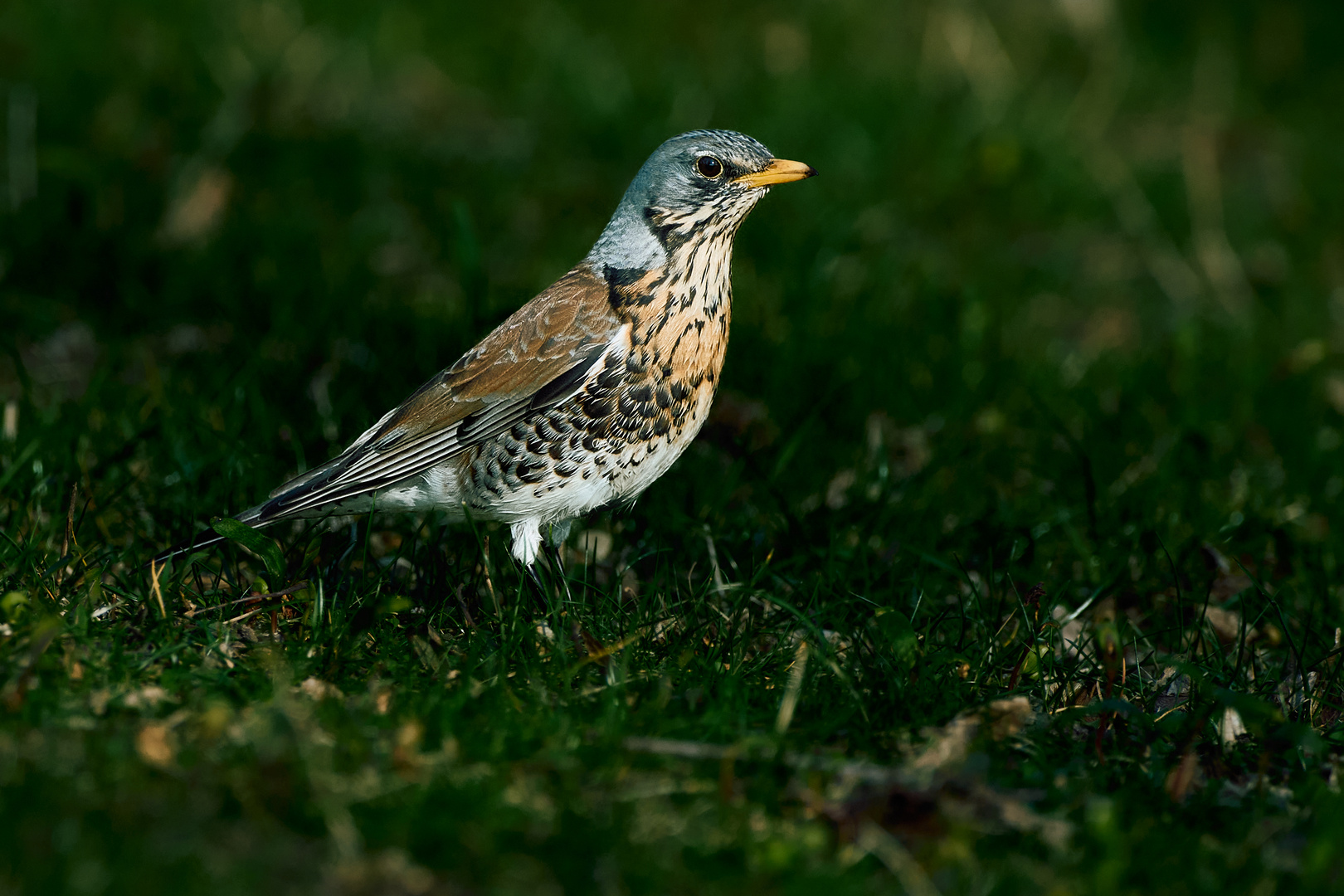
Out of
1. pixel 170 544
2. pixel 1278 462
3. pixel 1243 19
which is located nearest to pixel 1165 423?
pixel 1278 462

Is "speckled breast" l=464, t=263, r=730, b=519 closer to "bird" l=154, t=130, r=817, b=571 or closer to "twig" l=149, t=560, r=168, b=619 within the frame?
"bird" l=154, t=130, r=817, b=571

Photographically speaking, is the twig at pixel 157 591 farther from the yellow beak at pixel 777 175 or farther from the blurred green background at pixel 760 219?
the yellow beak at pixel 777 175

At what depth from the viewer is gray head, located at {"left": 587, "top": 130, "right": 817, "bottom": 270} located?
4.49 m

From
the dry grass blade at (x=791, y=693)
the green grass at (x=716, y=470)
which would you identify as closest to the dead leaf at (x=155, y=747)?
the green grass at (x=716, y=470)

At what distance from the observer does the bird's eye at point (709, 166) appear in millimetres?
4496

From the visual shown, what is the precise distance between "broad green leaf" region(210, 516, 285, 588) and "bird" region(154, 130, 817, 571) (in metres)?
0.18

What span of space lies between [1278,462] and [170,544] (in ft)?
15.3

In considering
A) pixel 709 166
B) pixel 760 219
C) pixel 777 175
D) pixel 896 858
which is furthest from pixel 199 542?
pixel 760 219

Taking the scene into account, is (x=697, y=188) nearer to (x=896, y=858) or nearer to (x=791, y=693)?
(x=791, y=693)

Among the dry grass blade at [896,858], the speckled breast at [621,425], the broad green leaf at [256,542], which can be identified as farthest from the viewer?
the speckled breast at [621,425]

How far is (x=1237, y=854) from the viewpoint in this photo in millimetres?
3074

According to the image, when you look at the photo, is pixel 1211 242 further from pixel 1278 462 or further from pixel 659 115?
pixel 659 115

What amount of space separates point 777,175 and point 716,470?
4.29 ft

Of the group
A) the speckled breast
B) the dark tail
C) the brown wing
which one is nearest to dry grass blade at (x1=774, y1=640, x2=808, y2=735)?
the speckled breast
